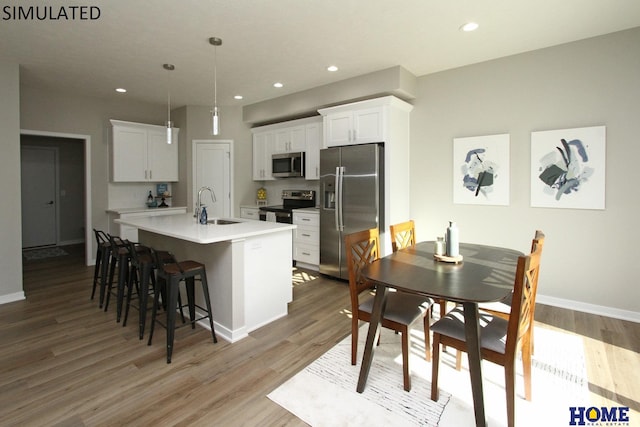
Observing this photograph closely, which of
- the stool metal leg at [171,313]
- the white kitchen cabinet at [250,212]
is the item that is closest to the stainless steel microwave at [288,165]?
the white kitchen cabinet at [250,212]

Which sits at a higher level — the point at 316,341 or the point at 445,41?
Answer: the point at 445,41

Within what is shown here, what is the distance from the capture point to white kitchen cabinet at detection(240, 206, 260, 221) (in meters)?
5.85

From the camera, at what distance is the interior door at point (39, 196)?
21.5 ft

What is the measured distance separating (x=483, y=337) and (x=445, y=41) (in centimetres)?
288

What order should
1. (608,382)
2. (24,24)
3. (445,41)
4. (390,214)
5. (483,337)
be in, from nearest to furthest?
1. (483,337)
2. (608,382)
3. (24,24)
4. (445,41)
5. (390,214)

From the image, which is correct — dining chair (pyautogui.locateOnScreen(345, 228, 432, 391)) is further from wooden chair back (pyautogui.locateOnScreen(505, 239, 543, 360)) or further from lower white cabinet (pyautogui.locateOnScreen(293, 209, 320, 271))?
lower white cabinet (pyautogui.locateOnScreen(293, 209, 320, 271))

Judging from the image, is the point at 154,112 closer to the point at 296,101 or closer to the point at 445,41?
the point at 296,101

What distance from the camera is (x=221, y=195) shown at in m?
6.11

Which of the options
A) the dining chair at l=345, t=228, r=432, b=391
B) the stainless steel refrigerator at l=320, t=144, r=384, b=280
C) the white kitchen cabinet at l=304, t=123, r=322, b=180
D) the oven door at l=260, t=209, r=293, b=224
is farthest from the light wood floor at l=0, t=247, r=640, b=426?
the white kitchen cabinet at l=304, t=123, r=322, b=180

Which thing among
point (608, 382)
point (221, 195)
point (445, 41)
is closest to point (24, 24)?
point (221, 195)

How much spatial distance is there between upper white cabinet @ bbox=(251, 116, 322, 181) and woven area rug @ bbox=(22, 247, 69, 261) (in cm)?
404

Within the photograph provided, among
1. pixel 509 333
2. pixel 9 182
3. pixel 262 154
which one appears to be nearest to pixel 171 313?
pixel 509 333

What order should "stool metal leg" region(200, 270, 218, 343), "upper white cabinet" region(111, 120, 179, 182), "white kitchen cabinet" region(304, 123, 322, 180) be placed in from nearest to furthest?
"stool metal leg" region(200, 270, 218, 343), "white kitchen cabinet" region(304, 123, 322, 180), "upper white cabinet" region(111, 120, 179, 182)

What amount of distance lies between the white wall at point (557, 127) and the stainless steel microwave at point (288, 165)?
1987 millimetres
